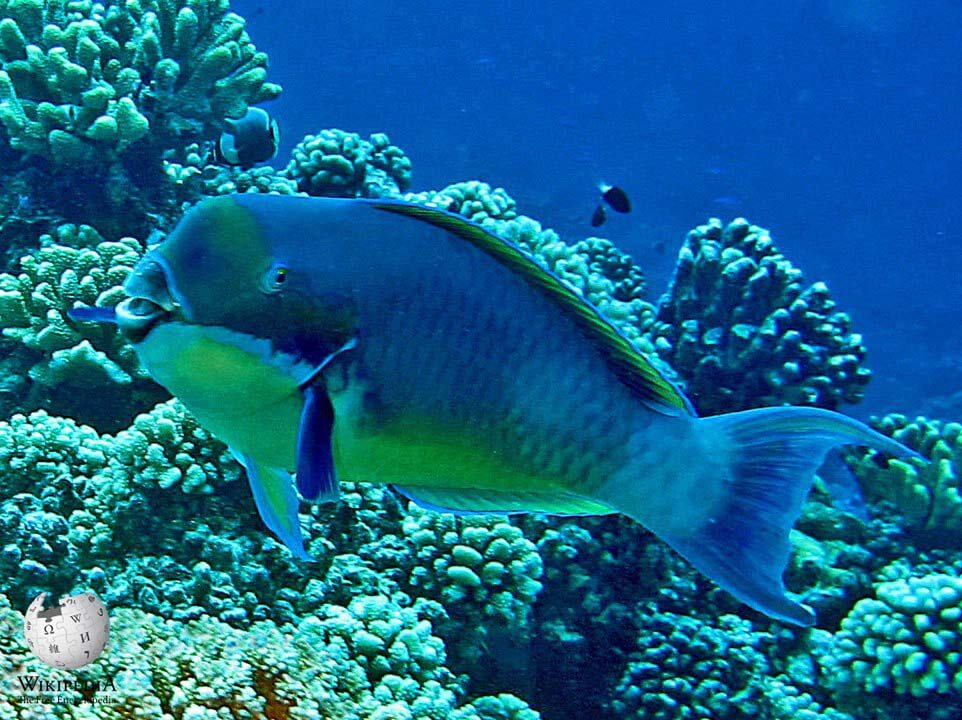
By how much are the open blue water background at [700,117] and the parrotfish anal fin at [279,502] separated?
76.8 feet

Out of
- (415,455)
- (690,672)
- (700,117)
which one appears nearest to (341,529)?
(690,672)

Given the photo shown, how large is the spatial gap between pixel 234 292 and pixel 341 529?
2057mm

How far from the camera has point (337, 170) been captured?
539cm

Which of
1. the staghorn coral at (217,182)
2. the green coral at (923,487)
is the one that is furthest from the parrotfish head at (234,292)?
the green coral at (923,487)

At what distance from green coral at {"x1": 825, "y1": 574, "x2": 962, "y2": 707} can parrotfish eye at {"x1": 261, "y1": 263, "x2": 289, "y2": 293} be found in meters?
3.78

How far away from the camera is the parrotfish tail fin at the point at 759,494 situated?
4.38ft

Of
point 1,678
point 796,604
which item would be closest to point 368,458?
point 796,604

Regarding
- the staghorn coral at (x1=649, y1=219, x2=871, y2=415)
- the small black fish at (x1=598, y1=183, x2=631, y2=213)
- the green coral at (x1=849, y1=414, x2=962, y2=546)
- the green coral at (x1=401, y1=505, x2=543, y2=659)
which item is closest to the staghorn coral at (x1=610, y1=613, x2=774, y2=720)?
the green coral at (x1=401, y1=505, x2=543, y2=659)

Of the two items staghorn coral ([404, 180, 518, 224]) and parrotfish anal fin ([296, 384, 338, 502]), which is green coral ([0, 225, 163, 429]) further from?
parrotfish anal fin ([296, 384, 338, 502])

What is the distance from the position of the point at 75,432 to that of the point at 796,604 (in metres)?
2.79

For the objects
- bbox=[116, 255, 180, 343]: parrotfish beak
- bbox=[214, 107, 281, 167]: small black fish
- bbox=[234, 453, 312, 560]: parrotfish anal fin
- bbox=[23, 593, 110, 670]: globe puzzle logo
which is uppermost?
bbox=[214, 107, 281, 167]: small black fish

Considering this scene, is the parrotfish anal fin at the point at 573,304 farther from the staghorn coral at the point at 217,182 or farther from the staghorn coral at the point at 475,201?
the staghorn coral at the point at 475,201

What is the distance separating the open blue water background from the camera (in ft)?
109

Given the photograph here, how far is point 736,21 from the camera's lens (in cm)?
6406
